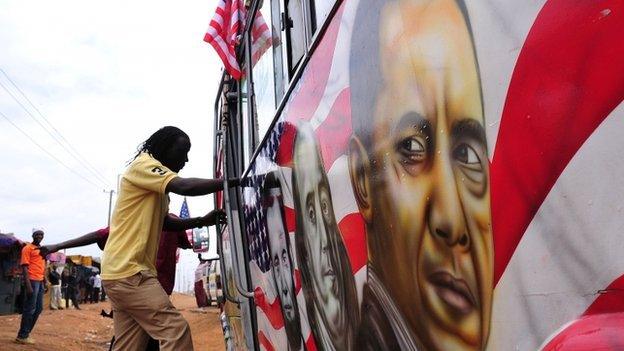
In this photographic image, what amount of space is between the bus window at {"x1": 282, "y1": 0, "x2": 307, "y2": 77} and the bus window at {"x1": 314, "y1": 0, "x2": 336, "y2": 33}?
0.11 m

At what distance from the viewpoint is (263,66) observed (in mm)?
2830

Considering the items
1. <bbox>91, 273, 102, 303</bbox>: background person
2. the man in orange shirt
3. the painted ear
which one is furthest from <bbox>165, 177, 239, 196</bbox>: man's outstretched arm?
<bbox>91, 273, 102, 303</bbox>: background person

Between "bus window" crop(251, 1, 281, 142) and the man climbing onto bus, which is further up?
"bus window" crop(251, 1, 281, 142)

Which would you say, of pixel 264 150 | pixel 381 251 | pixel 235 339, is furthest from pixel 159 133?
pixel 381 251

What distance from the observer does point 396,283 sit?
1265mm

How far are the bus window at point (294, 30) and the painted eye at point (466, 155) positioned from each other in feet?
3.69

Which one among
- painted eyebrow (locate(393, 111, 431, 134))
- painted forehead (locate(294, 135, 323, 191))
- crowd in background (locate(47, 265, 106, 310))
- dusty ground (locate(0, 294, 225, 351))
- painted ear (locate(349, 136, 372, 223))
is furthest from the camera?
crowd in background (locate(47, 265, 106, 310))

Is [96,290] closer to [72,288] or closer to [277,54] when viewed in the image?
[72,288]

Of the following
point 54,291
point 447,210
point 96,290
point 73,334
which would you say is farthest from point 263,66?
point 96,290

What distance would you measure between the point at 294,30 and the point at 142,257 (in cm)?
150

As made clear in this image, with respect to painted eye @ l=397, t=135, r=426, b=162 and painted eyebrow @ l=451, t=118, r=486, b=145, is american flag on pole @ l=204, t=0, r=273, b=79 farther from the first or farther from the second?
painted eyebrow @ l=451, t=118, r=486, b=145

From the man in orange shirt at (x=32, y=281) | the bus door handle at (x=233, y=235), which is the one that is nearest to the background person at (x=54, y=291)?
the man in orange shirt at (x=32, y=281)

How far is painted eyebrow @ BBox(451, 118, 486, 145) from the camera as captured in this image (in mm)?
938

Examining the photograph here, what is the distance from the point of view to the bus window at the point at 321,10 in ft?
5.58
